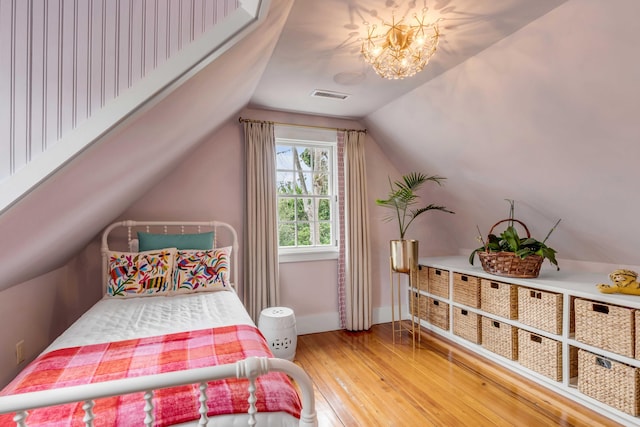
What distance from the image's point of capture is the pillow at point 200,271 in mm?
2439

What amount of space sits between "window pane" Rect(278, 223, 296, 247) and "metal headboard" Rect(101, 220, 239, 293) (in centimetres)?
54

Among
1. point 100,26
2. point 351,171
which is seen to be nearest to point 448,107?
point 351,171

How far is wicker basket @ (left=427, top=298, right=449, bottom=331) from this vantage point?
3.16 metres

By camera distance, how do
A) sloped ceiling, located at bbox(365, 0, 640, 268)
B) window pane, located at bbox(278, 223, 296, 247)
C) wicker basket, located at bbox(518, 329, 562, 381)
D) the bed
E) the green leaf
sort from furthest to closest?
window pane, located at bbox(278, 223, 296, 247), the green leaf, wicker basket, located at bbox(518, 329, 562, 381), sloped ceiling, located at bbox(365, 0, 640, 268), the bed

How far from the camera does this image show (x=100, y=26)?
3.69ft

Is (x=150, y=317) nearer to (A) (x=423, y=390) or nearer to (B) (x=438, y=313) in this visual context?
(A) (x=423, y=390)

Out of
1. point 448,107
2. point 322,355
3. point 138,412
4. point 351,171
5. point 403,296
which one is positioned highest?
point 448,107

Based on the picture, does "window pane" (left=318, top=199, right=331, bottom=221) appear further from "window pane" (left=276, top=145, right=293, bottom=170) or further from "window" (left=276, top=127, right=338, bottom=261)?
"window pane" (left=276, top=145, right=293, bottom=170)

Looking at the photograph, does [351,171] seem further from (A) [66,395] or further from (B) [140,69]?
(A) [66,395]

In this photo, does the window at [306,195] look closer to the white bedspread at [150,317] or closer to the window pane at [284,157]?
the window pane at [284,157]

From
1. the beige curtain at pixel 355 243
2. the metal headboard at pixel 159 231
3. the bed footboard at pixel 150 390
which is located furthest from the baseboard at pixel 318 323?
the bed footboard at pixel 150 390

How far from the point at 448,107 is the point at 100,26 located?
2.31 meters

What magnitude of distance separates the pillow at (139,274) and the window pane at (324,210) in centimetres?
168

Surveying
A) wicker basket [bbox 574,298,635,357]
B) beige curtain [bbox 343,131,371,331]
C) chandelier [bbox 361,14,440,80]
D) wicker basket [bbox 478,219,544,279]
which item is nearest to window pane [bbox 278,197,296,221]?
beige curtain [bbox 343,131,371,331]
